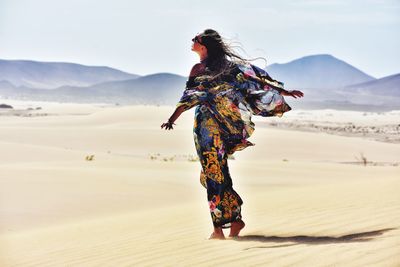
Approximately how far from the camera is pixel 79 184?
12977 mm

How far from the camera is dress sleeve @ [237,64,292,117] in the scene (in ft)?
21.5

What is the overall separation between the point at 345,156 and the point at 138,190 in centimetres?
1706

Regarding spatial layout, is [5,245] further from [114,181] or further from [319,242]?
[114,181]

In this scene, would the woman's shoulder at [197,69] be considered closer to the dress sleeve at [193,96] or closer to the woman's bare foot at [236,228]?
the dress sleeve at [193,96]

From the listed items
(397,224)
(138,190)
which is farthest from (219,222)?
(138,190)

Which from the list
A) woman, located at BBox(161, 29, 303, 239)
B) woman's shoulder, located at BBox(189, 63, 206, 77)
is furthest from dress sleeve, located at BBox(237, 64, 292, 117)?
woman's shoulder, located at BBox(189, 63, 206, 77)

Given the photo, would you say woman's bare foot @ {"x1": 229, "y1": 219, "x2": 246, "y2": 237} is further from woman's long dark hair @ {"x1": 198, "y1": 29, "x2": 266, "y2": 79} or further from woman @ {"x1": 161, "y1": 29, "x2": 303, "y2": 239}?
woman's long dark hair @ {"x1": 198, "y1": 29, "x2": 266, "y2": 79}

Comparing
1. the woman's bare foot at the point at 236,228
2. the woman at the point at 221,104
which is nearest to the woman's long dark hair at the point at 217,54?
the woman at the point at 221,104

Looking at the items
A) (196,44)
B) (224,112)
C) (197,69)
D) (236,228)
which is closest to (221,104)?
(224,112)

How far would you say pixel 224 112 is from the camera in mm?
6566

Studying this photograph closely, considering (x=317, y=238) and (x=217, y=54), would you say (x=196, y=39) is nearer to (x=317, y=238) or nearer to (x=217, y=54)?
(x=217, y=54)

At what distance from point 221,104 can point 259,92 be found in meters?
0.34

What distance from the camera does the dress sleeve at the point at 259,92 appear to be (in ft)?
21.5

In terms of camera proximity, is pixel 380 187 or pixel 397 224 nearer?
pixel 397 224
